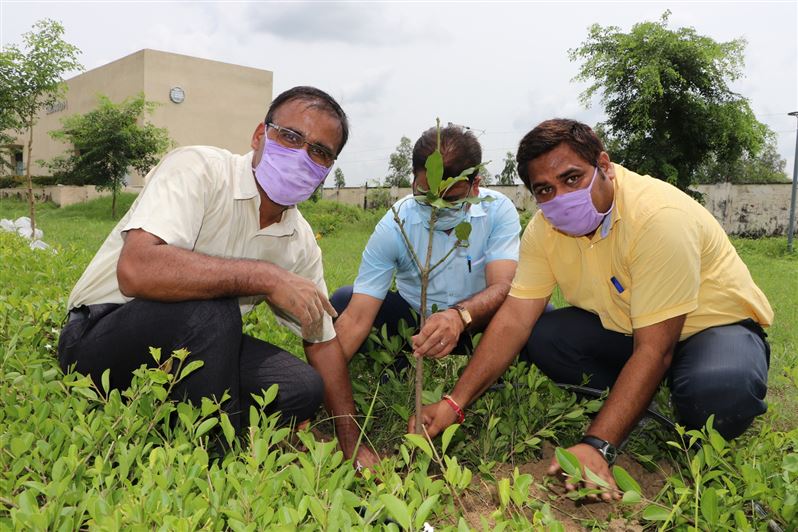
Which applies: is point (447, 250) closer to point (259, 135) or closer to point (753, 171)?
point (259, 135)

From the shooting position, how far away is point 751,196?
20562 millimetres

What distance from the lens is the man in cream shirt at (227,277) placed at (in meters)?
2.08

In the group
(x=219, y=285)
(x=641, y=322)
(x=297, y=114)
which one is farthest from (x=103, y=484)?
(x=641, y=322)

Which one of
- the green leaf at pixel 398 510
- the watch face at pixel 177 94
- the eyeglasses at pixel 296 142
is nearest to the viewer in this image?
A: the green leaf at pixel 398 510

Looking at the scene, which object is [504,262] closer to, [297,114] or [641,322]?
[641,322]

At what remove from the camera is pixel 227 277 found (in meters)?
2.10

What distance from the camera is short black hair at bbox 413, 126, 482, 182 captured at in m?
3.02

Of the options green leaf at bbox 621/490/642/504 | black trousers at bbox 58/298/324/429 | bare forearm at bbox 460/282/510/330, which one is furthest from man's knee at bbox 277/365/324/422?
green leaf at bbox 621/490/642/504

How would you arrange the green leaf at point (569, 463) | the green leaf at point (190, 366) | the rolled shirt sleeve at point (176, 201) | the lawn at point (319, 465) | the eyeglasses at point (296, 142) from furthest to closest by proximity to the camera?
the eyeglasses at point (296, 142)
the rolled shirt sleeve at point (176, 201)
the green leaf at point (190, 366)
the green leaf at point (569, 463)
the lawn at point (319, 465)

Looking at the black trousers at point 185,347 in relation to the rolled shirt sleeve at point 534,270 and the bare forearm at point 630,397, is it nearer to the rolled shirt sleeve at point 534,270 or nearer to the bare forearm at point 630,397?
the rolled shirt sleeve at point 534,270

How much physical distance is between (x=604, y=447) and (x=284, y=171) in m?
1.48

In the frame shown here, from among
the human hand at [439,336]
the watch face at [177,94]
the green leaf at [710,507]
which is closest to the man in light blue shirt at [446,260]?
the human hand at [439,336]

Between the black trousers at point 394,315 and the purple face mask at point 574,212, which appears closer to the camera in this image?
the purple face mask at point 574,212

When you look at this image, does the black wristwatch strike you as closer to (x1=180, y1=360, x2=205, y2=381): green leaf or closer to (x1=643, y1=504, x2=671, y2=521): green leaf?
(x1=643, y1=504, x2=671, y2=521): green leaf
